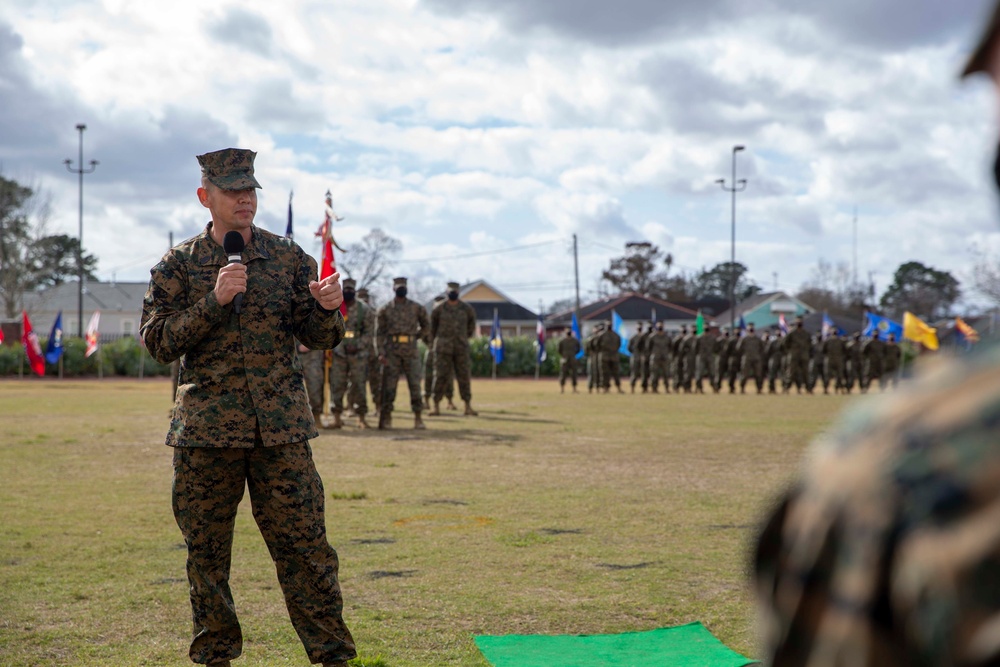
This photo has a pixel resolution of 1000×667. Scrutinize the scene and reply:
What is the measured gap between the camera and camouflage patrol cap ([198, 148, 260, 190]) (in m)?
4.77

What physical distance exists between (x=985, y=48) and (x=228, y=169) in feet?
13.2

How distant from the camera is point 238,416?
463cm

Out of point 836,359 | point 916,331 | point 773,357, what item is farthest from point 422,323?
point 836,359

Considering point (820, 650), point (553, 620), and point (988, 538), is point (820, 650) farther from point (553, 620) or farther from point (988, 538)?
point (553, 620)

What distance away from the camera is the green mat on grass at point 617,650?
5.21 metres

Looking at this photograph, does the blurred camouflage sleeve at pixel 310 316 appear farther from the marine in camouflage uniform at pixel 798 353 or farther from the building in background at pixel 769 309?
the building in background at pixel 769 309

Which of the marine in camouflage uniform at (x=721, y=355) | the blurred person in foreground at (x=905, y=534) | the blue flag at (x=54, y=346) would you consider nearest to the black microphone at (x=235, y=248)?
the blurred person in foreground at (x=905, y=534)

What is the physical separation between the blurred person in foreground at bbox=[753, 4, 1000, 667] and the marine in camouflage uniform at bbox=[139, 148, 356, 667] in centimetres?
364

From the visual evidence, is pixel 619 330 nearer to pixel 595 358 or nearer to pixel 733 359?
pixel 733 359

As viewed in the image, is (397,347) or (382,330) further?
(382,330)

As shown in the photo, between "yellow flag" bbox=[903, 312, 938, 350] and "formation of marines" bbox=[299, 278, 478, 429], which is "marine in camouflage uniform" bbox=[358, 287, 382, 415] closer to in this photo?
"formation of marines" bbox=[299, 278, 478, 429]

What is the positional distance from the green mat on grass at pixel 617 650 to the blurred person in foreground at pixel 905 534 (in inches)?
163

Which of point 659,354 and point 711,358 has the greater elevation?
point 659,354

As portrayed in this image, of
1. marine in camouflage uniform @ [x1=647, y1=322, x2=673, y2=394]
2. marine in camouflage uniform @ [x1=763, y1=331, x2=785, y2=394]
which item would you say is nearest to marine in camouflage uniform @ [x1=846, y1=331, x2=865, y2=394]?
marine in camouflage uniform @ [x1=763, y1=331, x2=785, y2=394]
